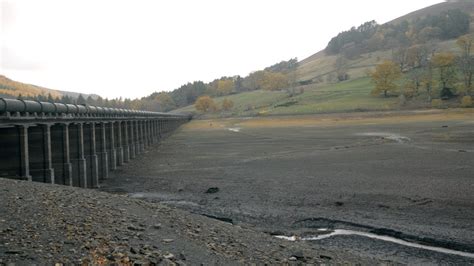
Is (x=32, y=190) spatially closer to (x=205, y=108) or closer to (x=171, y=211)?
(x=171, y=211)

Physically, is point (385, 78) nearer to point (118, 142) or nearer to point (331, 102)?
point (331, 102)

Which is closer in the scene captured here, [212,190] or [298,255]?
[298,255]

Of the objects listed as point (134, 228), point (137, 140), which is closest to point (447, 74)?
point (137, 140)

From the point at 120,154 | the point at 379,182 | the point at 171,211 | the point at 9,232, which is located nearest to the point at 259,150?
the point at 120,154

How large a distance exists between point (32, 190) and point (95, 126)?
71.1 feet

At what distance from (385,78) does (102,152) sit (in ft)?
367

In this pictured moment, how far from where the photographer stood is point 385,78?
5187 inches

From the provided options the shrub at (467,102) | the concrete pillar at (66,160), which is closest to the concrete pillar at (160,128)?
the concrete pillar at (66,160)

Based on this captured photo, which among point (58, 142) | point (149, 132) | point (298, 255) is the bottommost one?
point (298, 255)

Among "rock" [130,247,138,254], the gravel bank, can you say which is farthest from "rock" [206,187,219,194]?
"rock" [130,247,138,254]

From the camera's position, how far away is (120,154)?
1764 inches

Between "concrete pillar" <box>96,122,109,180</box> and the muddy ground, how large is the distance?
3.65 feet

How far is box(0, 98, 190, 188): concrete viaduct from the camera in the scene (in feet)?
69.3

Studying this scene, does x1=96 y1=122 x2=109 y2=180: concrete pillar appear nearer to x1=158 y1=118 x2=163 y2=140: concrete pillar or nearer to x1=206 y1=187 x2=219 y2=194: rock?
x1=206 y1=187 x2=219 y2=194: rock
